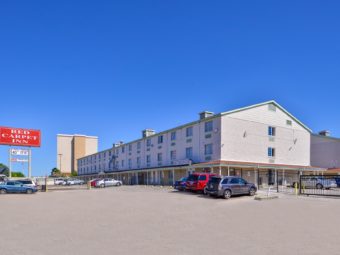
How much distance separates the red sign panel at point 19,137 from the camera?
45031 mm

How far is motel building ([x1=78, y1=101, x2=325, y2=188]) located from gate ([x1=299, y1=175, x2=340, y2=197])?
9.89 m

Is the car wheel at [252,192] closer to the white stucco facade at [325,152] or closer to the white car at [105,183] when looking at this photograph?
the white car at [105,183]

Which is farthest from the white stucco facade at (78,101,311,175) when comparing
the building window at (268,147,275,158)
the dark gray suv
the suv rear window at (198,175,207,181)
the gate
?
the dark gray suv

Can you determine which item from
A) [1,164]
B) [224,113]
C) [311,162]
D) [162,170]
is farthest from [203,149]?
[1,164]

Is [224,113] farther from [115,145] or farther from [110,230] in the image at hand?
[115,145]

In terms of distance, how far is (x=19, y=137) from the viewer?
4594cm

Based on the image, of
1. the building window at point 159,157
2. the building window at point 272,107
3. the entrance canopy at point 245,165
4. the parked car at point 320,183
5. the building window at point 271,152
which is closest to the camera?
the parked car at point 320,183

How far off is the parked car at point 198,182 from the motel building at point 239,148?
9.57 metres

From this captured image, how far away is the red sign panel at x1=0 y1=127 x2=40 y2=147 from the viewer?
45031 millimetres

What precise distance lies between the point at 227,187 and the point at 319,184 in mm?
8433

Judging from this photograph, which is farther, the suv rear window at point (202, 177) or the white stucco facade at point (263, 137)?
the white stucco facade at point (263, 137)

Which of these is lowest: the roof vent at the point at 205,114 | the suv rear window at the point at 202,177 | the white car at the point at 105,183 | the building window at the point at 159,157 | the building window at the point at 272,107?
the white car at the point at 105,183

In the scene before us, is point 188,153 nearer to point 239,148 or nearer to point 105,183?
point 239,148

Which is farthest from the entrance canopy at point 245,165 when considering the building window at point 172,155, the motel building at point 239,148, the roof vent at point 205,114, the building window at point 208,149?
the building window at point 172,155
